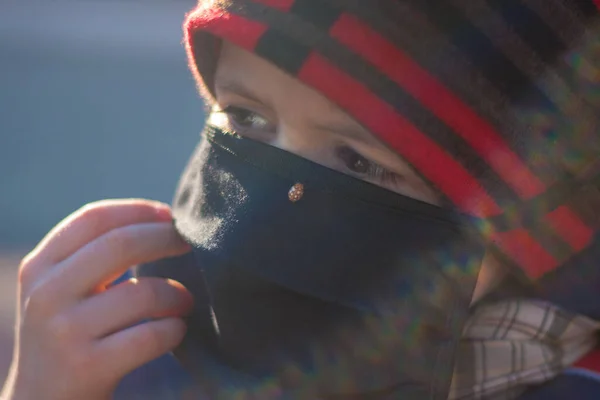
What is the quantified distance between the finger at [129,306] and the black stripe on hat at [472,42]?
0.58 metres

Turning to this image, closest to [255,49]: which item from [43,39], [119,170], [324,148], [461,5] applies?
[324,148]

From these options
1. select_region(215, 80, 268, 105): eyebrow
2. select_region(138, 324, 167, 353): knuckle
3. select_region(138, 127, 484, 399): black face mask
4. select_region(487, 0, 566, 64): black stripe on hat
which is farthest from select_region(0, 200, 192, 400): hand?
select_region(487, 0, 566, 64): black stripe on hat

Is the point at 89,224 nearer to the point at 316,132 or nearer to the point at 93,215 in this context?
the point at 93,215

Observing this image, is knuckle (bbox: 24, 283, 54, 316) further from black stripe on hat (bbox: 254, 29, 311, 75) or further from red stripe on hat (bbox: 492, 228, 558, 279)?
red stripe on hat (bbox: 492, 228, 558, 279)

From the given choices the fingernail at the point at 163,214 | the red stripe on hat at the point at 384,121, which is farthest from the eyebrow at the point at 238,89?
the fingernail at the point at 163,214

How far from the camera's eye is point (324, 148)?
103cm

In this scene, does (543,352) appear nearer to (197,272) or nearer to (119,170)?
(197,272)

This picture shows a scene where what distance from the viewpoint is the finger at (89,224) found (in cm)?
117

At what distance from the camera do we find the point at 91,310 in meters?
1.11

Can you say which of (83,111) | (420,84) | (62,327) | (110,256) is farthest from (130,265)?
(83,111)

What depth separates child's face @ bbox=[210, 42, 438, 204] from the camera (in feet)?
3.28

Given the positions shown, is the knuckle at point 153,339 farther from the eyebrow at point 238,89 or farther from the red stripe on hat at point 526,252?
the red stripe on hat at point 526,252

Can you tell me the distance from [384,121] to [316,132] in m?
0.11

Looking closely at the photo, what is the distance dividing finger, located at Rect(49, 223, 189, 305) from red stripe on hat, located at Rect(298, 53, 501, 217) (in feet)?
1.27
